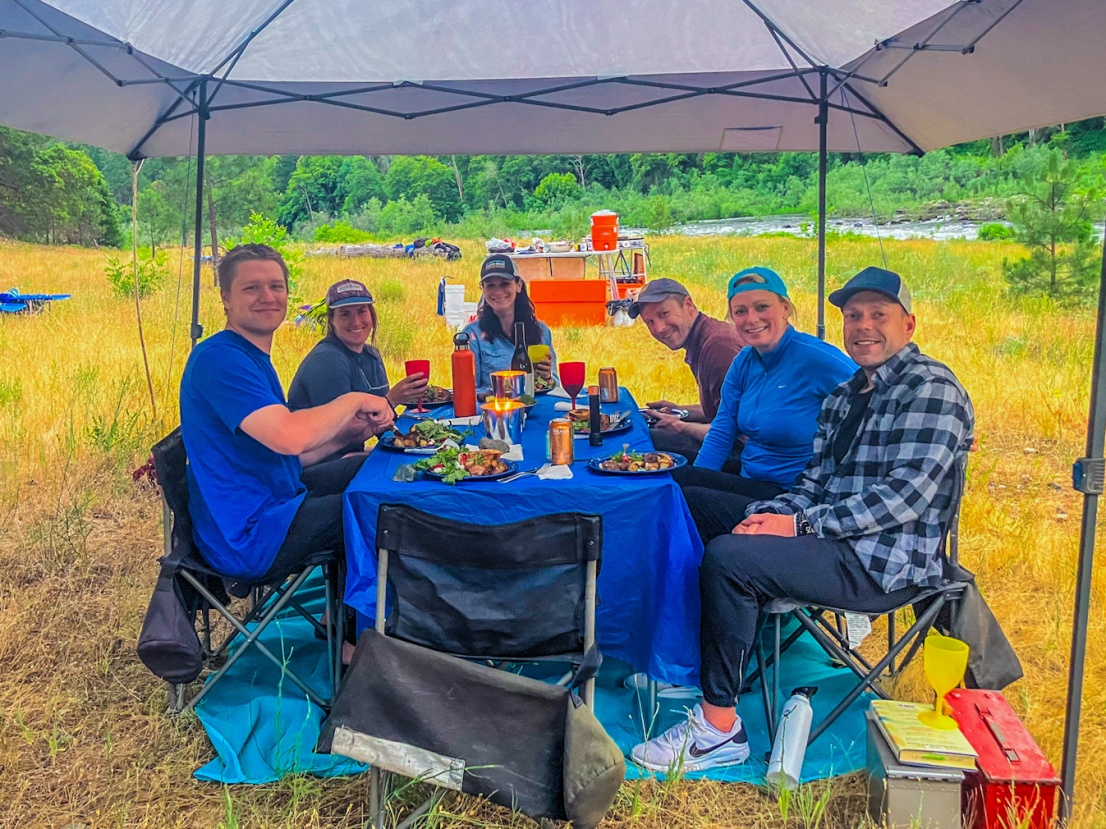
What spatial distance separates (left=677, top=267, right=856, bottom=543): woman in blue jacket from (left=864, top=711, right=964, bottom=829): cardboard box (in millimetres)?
971

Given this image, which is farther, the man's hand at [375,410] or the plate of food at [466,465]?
the man's hand at [375,410]

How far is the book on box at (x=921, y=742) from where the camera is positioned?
1871mm

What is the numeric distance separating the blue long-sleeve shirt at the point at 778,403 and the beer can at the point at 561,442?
2.83 feet

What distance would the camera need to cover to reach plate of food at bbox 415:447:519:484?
7.36ft

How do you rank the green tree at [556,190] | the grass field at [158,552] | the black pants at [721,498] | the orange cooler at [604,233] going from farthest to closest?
1. the green tree at [556,190]
2. the orange cooler at [604,233]
3. the black pants at [721,498]
4. the grass field at [158,552]

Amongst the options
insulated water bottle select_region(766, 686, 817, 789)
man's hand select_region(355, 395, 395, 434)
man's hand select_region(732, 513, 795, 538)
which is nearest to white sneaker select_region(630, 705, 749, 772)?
insulated water bottle select_region(766, 686, 817, 789)

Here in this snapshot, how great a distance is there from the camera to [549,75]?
3.61 metres

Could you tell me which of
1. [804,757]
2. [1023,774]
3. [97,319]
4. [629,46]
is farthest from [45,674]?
[97,319]

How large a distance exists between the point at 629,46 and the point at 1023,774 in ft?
9.28

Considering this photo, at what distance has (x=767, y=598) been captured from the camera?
2.24 m

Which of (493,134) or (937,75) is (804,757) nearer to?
(937,75)

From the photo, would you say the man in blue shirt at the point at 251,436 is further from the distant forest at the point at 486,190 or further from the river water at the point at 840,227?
the distant forest at the point at 486,190

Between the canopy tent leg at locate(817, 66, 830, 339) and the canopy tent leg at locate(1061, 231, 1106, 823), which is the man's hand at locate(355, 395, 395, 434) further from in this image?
the canopy tent leg at locate(817, 66, 830, 339)

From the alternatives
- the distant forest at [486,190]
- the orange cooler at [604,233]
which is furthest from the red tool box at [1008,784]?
the distant forest at [486,190]
